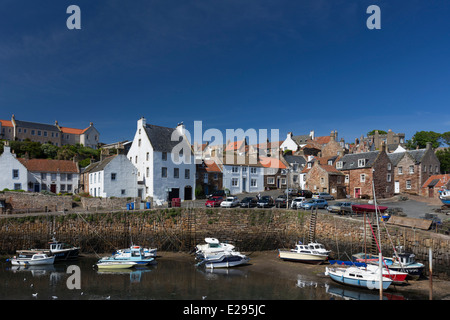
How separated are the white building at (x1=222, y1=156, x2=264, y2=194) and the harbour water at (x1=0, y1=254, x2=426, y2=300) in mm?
29249

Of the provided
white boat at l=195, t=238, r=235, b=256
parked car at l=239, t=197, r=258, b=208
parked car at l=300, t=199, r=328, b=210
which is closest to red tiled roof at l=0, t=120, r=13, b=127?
parked car at l=239, t=197, r=258, b=208

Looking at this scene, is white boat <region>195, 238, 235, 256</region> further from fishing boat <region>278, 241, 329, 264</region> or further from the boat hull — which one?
the boat hull

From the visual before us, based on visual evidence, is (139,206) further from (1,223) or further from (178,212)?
(1,223)

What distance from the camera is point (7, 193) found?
133ft

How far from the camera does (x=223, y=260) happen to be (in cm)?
2762

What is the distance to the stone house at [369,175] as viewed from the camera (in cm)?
5181

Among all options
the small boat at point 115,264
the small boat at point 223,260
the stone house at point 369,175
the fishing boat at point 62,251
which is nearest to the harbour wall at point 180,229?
the fishing boat at point 62,251

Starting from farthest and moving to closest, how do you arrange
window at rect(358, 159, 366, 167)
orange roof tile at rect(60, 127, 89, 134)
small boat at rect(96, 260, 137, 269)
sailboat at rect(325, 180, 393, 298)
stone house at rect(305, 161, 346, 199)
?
orange roof tile at rect(60, 127, 89, 134)
stone house at rect(305, 161, 346, 199)
window at rect(358, 159, 366, 167)
small boat at rect(96, 260, 137, 269)
sailboat at rect(325, 180, 393, 298)

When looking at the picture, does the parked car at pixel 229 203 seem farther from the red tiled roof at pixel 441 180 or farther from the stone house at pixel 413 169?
the stone house at pixel 413 169

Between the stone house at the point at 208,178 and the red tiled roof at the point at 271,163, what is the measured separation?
1158 centimetres

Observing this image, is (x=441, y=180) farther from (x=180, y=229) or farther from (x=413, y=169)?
(x=180, y=229)

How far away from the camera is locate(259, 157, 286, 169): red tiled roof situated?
64031 mm

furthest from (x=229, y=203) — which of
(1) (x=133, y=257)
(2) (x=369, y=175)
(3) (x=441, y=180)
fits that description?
(3) (x=441, y=180)

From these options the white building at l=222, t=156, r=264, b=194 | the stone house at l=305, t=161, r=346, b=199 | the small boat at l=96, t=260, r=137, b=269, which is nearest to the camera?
the small boat at l=96, t=260, r=137, b=269
